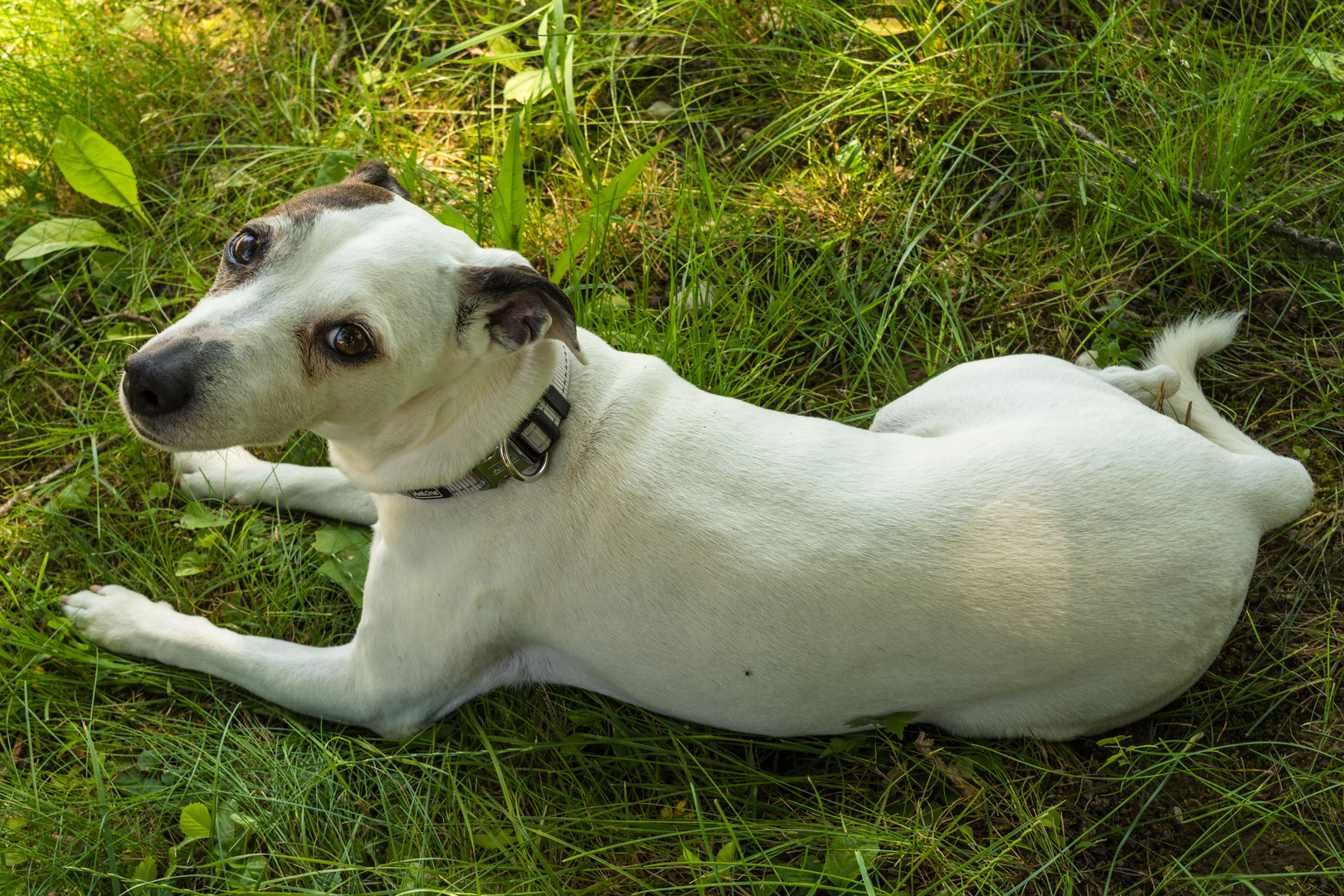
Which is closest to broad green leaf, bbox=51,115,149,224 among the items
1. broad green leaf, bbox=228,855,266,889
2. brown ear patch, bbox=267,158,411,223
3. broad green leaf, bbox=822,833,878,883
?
brown ear patch, bbox=267,158,411,223

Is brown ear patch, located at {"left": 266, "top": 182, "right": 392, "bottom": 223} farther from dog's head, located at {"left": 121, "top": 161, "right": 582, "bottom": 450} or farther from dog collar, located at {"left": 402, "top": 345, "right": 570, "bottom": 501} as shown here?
dog collar, located at {"left": 402, "top": 345, "right": 570, "bottom": 501}

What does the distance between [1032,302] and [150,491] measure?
168 inches

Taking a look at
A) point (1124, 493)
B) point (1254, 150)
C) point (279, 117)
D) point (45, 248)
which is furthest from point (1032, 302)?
point (45, 248)

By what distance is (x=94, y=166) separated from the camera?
173 inches

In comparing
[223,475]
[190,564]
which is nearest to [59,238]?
[223,475]

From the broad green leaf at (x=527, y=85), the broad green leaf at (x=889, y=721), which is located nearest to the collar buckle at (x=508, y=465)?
the broad green leaf at (x=889, y=721)

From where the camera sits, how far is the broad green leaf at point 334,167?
4590 millimetres

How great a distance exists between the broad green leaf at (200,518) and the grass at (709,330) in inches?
3.5

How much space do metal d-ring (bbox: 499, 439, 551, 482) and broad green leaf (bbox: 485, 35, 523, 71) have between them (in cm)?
300

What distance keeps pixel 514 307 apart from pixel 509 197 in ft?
5.44

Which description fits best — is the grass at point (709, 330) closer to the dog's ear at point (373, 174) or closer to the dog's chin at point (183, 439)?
the dog's ear at point (373, 174)

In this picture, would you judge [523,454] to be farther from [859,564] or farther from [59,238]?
[59,238]

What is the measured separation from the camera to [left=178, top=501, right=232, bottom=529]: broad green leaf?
3910 millimetres

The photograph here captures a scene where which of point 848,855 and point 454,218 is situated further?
point 454,218
